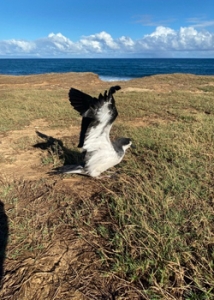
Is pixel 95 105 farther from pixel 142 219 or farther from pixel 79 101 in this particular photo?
pixel 142 219

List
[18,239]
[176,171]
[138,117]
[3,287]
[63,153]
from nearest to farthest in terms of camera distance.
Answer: [3,287]
[18,239]
[176,171]
[63,153]
[138,117]

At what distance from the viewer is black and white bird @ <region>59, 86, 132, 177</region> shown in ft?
11.7

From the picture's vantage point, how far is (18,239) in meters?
3.04

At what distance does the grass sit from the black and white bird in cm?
25

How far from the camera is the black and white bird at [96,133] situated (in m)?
3.56

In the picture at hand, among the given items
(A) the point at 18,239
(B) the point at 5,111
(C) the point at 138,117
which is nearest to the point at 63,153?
(A) the point at 18,239

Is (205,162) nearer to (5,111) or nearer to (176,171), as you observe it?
(176,171)

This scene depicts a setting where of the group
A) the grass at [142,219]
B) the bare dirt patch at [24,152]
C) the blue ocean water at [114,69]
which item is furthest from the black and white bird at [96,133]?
the blue ocean water at [114,69]

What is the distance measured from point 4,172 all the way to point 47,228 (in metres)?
1.95

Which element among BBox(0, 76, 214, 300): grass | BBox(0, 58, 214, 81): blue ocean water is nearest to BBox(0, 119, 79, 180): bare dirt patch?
BBox(0, 76, 214, 300): grass

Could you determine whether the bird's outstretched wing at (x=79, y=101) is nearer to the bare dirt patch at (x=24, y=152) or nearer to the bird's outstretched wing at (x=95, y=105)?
the bird's outstretched wing at (x=95, y=105)

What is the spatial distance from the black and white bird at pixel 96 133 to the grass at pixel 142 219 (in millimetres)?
253

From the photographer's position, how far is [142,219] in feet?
9.85

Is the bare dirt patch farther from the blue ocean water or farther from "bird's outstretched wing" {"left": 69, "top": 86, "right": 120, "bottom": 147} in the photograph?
the blue ocean water
